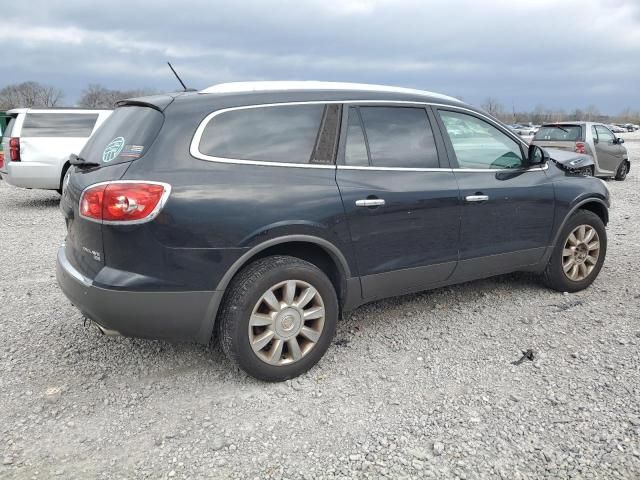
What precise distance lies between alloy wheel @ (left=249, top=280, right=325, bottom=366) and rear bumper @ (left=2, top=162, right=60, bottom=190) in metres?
8.56

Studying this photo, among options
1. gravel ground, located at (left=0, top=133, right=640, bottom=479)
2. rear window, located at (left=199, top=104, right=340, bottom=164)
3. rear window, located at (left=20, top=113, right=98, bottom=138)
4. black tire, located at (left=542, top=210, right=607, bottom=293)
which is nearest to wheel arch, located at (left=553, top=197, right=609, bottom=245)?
black tire, located at (left=542, top=210, right=607, bottom=293)

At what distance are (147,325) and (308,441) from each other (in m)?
1.08

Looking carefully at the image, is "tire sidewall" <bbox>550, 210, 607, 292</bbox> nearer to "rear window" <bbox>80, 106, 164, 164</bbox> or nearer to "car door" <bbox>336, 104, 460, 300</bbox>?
"car door" <bbox>336, 104, 460, 300</bbox>

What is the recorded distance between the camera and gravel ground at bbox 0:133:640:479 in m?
2.69

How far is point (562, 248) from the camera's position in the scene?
16.0 feet

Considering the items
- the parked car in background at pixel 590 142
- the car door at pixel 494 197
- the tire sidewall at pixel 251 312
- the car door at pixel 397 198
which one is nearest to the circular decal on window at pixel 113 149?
the tire sidewall at pixel 251 312

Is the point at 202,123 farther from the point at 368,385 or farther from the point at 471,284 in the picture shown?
the point at 471,284

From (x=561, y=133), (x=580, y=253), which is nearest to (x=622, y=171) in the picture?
(x=561, y=133)

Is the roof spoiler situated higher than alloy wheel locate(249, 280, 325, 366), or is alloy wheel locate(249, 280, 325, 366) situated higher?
the roof spoiler

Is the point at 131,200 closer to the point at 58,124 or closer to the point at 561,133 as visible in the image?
the point at 58,124

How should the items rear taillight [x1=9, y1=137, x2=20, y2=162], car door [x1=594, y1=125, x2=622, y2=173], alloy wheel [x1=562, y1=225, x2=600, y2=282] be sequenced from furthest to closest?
1. car door [x1=594, y1=125, x2=622, y2=173]
2. rear taillight [x1=9, y1=137, x2=20, y2=162]
3. alloy wheel [x1=562, y1=225, x2=600, y2=282]

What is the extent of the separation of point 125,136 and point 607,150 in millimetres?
14519

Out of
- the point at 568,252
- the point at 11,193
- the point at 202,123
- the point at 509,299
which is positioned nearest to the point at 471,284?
the point at 509,299

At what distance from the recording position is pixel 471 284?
527 cm
